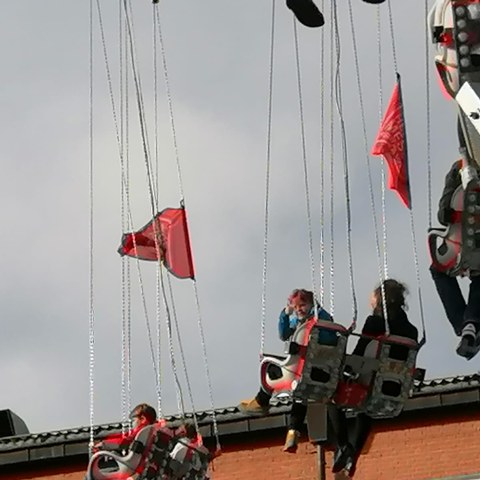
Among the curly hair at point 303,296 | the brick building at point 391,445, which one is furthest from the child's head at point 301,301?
the brick building at point 391,445

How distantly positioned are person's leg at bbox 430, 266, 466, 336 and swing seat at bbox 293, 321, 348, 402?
1.70 meters

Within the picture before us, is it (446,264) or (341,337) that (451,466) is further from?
(446,264)

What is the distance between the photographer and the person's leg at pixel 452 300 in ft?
74.5

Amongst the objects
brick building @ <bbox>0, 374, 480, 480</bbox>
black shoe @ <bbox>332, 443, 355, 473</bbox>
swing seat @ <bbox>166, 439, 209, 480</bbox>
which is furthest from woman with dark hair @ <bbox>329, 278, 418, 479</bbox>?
brick building @ <bbox>0, 374, 480, 480</bbox>

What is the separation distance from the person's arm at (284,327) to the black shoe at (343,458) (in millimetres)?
1542

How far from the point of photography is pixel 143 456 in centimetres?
2673

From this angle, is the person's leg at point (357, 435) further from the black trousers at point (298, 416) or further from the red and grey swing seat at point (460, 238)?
the red and grey swing seat at point (460, 238)

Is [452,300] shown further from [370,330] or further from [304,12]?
[304,12]

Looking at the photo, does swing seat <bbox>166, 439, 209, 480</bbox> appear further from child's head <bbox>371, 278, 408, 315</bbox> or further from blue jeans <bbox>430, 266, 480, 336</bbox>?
blue jeans <bbox>430, 266, 480, 336</bbox>

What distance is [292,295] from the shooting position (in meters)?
24.7

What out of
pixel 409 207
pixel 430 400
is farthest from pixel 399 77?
pixel 430 400

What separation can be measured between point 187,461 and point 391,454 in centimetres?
779

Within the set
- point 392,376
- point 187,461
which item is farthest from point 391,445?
point 392,376

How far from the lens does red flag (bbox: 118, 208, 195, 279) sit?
30625mm
